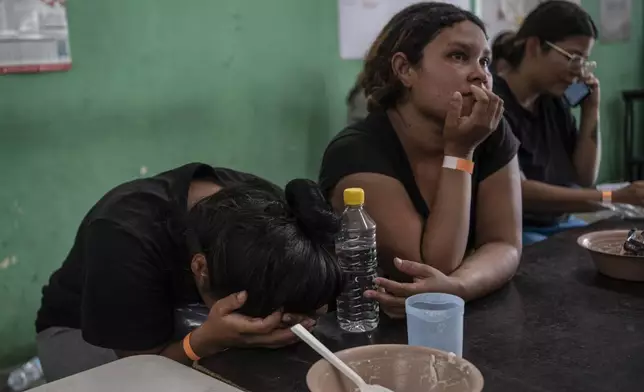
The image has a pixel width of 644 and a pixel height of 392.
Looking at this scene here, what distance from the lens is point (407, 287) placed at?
1211 mm

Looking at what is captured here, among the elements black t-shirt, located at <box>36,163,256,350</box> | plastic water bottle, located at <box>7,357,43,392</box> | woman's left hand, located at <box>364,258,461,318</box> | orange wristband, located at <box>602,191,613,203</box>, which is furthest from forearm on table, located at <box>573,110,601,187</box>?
plastic water bottle, located at <box>7,357,43,392</box>

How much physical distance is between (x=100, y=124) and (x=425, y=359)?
5.53ft

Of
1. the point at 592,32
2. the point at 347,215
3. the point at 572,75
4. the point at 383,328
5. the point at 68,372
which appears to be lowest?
the point at 68,372

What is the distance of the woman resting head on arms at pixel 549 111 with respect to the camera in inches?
85.7

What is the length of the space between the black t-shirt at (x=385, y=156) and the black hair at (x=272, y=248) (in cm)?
36

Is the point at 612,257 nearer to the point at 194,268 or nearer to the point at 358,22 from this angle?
the point at 194,268

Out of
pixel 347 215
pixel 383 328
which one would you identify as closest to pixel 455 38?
pixel 347 215

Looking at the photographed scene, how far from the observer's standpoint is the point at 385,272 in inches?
57.5

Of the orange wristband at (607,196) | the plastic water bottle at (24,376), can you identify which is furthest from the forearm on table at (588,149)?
the plastic water bottle at (24,376)

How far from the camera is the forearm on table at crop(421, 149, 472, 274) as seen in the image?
4.62 feet

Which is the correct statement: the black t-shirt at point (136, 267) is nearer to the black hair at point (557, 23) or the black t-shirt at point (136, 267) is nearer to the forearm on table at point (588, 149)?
the black hair at point (557, 23)

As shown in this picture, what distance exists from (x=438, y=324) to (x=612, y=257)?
53 centimetres

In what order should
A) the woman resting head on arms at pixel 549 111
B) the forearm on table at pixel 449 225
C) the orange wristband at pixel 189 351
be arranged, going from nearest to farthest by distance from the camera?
the orange wristband at pixel 189 351 → the forearm on table at pixel 449 225 → the woman resting head on arms at pixel 549 111

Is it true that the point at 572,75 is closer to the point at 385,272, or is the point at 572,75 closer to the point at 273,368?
the point at 385,272
